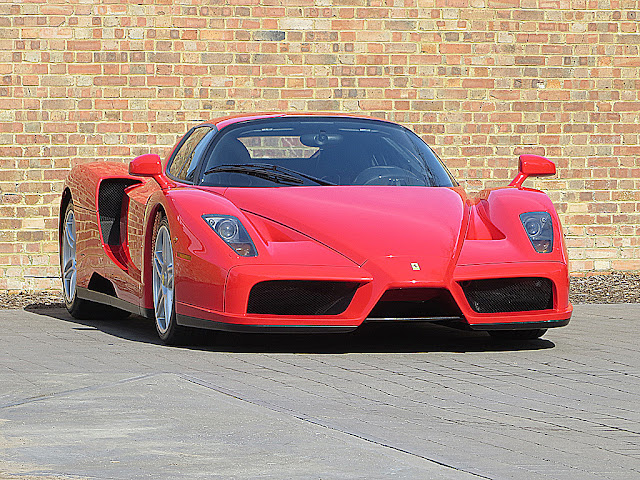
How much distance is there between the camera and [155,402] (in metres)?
5.36

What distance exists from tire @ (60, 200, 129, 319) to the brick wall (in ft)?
6.36

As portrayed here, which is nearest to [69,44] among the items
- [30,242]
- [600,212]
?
[30,242]

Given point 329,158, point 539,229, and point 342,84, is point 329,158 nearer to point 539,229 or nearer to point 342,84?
point 539,229

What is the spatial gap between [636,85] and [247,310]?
21.9 feet

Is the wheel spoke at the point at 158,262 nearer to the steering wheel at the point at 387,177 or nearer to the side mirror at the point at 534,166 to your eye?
the steering wheel at the point at 387,177

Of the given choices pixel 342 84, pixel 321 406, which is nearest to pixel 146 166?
pixel 321 406

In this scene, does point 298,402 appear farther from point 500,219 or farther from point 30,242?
point 30,242

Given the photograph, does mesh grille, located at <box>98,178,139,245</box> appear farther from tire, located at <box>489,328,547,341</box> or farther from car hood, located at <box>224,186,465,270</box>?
tire, located at <box>489,328,547,341</box>

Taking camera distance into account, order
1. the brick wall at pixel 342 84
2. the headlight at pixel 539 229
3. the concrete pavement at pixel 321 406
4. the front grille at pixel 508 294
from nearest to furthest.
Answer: the concrete pavement at pixel 321 406 < the front grille at pixel 508 294 < the headlight at pixel 539 229 < the brick wall at pixel 342 84

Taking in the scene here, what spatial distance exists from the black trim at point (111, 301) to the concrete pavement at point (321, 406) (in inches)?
6.6

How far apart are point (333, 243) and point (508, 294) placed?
3.31ft

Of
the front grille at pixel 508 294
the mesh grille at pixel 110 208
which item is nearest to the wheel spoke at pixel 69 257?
the mesh grille at pixel 110 208

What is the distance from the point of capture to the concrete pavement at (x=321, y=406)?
4211 mm

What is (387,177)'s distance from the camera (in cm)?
795
